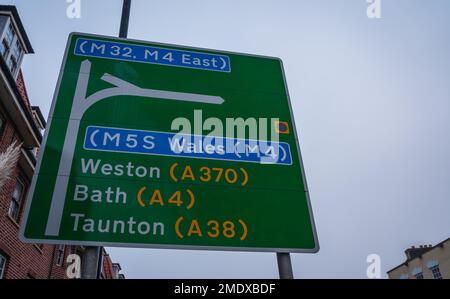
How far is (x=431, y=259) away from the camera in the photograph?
29.4 m

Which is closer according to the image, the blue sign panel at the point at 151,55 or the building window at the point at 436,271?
the blue sign panel at the point at 151,55

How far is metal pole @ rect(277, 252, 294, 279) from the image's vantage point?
236cm

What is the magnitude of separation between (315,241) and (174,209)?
105 cm

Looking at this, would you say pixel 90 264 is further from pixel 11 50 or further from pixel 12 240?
pixel 11 50

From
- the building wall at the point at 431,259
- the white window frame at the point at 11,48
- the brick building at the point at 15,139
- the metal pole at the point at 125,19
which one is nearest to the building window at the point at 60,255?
the brick building at the point at 15,139

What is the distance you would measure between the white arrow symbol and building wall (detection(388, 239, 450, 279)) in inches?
1168

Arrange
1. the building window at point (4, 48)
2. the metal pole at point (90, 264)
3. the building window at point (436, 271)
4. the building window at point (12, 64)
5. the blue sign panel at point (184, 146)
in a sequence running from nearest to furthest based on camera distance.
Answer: the metal pole at point (90, 264)
the blue sign panel at point (184, 146)
the building window at point (4, 48)
the building window at point (12, 64)
the building window at point (436, 271)

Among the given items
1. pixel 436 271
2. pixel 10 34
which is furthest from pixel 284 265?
pixel 436 271

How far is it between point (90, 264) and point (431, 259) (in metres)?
33.8

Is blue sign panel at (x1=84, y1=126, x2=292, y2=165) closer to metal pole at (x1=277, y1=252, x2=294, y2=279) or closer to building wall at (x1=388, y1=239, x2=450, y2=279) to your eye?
metal pole at (x1=277, y1=252, x2=294, y2=279)

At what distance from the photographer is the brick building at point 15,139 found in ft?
35.2

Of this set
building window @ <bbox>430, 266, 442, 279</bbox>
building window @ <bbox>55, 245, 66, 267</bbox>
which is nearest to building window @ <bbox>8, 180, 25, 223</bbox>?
building window @ <bbox>55, 245, 66, 267</bbox>

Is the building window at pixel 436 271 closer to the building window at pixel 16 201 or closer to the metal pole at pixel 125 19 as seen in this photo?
the building window at pixel 16 201
